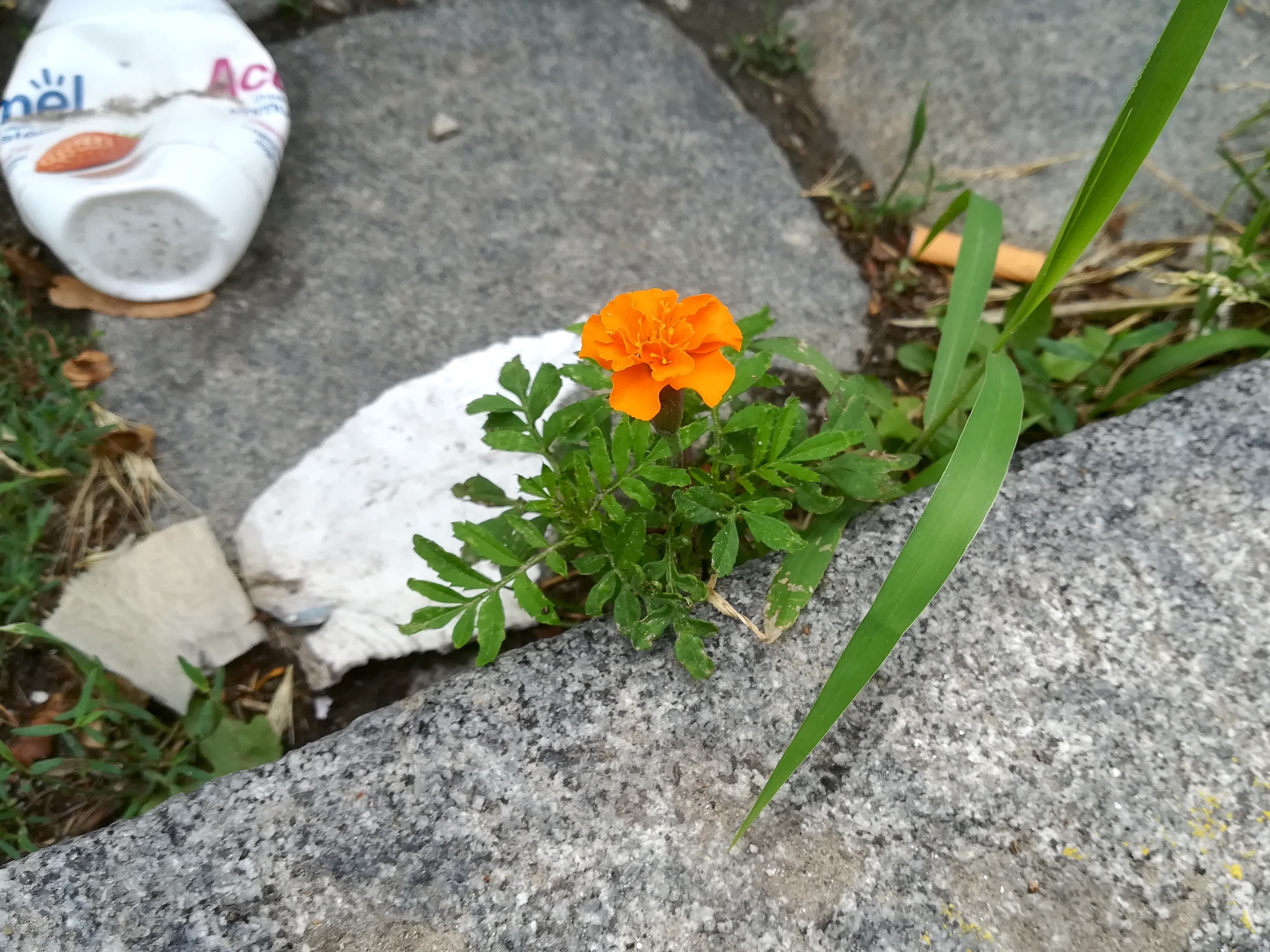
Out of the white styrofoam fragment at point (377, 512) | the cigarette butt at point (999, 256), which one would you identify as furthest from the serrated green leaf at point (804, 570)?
the cigarette butt at point (999, 256)

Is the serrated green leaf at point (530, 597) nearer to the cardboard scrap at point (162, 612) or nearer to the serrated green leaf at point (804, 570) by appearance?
the serrated green leaf at point (804, 570)

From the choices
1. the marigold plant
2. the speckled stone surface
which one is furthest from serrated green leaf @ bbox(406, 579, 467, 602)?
the speckled stone surface

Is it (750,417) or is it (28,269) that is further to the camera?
(28,269)

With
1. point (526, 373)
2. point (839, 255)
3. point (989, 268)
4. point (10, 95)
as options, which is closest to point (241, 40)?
point (10, 95)

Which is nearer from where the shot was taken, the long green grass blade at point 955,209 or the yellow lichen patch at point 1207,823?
the yellow lichen patch at point 1207,823

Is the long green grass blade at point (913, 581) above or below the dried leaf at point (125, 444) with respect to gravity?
above

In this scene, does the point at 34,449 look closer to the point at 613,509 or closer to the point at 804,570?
the point at 613,509

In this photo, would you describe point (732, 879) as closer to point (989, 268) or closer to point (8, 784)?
point (989, 268)

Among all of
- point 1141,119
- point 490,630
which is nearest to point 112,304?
point 490,630
